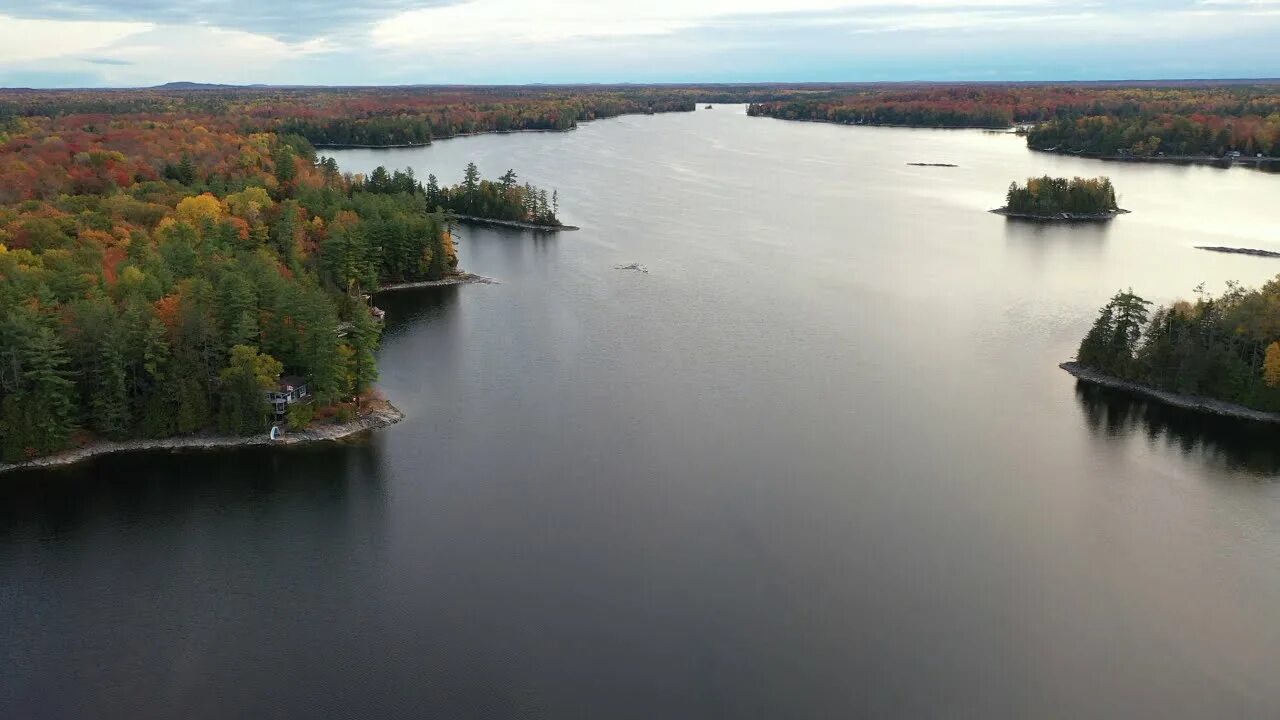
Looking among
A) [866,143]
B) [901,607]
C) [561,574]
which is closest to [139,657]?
[561,574]

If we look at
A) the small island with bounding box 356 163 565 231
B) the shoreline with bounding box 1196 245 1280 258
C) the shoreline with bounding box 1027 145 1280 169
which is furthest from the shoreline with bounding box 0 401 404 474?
the shoreline with bounding box 1027 145 1280 169

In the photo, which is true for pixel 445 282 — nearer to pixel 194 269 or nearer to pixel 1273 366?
pixel 194 269

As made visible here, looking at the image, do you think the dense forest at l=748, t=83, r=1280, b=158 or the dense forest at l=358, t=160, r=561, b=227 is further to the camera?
the dense forest at l=748, t=83, r=1280, b=158

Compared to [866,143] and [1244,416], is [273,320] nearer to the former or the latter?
[1244,416]

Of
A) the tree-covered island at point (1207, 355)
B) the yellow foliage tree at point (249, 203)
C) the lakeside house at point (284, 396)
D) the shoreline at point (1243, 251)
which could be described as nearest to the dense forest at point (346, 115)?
the yellow foliage tree at point (249, 203)

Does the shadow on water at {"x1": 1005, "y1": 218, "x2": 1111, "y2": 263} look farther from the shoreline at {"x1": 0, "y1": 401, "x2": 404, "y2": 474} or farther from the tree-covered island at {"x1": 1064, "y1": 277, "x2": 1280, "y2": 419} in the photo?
the shoreline at {"x1": 0, "y1": 401, "x2": 404, "y2": 474}
